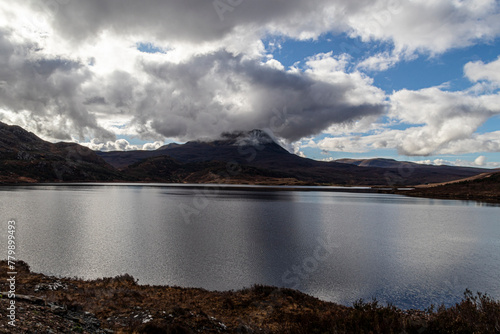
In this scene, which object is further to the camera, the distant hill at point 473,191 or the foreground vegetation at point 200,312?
the distant hill at point 473,191

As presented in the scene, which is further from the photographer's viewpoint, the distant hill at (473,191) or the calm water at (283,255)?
the distant hill at (473,191)

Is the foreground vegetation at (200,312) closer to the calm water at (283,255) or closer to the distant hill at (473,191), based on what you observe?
the calm water at (283,255)

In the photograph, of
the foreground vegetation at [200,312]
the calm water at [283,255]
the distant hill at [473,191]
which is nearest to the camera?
the foreground vegetation at [200,312]

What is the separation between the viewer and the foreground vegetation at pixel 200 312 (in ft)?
41.3

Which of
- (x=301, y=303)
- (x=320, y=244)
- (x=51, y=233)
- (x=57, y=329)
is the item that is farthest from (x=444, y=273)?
(x=51, y=233)

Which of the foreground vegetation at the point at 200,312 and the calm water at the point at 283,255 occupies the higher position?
the foreground vegetation at the point at 200,312

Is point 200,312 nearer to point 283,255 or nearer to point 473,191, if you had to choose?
point 283,255

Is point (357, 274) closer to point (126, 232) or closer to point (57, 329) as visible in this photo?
point (57, 329)

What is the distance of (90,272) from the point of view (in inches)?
1122

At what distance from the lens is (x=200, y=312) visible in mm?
16922

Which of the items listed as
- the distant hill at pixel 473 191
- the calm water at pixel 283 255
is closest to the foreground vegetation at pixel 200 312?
the calm water at pixel 283 255

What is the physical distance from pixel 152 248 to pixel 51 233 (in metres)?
20.1

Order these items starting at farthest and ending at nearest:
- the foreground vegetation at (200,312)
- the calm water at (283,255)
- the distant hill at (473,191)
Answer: the distant hill at (473,191) → the calm water at (283,255) → the foreground vegetation at (200,312)

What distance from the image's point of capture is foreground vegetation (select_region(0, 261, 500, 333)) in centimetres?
1258
